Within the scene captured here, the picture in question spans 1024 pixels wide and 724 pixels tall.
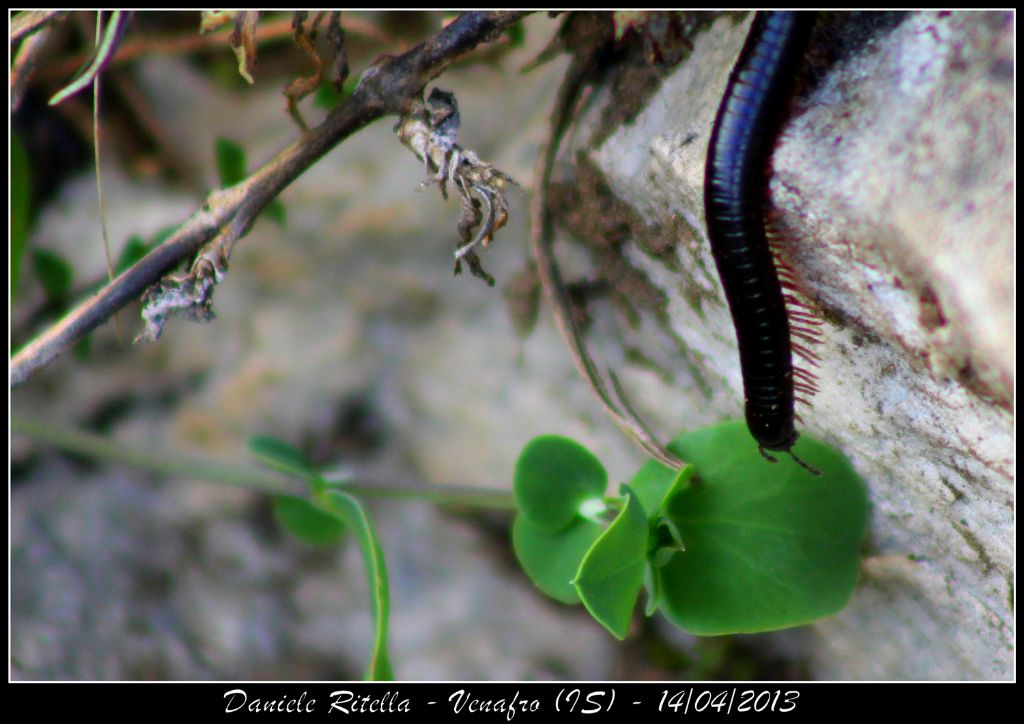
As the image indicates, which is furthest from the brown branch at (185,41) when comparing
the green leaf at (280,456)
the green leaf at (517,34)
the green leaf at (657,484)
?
the green leaf at (657,484)

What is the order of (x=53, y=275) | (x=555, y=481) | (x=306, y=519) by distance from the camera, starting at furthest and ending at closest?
(x=53, y=275), (x=306, y=519), (x=555, y=481)

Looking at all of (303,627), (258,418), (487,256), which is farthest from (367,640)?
(487,256)

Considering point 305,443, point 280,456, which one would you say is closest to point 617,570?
point 280,456

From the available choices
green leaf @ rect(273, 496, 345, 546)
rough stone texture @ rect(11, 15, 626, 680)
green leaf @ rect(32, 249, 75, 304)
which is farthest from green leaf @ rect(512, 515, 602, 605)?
green leaf @ rect(32, 249, 75, 304)

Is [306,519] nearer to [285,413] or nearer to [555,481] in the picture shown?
[285,413]

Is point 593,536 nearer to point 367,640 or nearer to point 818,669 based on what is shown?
point 818,669

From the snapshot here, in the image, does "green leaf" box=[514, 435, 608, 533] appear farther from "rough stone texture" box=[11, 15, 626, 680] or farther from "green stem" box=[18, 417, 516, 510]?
"rough stone texture" box=[11, 15, 626, 680]
